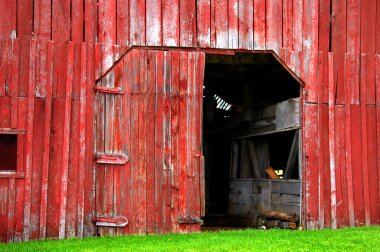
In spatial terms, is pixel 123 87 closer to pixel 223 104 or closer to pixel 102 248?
pixel 102 248

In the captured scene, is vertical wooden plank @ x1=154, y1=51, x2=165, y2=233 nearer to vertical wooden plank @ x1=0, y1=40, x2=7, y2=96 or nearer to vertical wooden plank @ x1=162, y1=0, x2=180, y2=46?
vertical wooden plank @ x1=162, y1=0, x2=180, y2=46

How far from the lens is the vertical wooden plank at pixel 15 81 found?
11898mm

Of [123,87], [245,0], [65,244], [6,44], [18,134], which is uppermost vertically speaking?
[245,0]

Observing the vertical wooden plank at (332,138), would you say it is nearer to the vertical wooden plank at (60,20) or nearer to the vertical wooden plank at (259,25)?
the vertical wooden plank at (259,25)

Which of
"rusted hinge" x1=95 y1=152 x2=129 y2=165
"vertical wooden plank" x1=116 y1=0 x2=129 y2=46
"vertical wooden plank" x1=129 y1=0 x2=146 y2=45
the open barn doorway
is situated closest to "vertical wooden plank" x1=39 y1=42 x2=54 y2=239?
"rusted hinge" x1=95 y1=152 x2=129 y2=165

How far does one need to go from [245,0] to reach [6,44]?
490cm

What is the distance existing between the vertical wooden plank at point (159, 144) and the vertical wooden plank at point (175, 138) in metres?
0.20

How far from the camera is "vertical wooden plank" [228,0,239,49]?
1305 centimetres

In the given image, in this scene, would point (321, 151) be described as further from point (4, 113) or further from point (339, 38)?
point (4, 113)

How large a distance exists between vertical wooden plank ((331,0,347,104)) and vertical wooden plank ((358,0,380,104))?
0.43m

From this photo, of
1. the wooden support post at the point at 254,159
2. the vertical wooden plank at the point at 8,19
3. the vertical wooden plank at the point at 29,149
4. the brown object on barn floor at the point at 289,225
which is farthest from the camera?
the wooden support post at the point at 254,159

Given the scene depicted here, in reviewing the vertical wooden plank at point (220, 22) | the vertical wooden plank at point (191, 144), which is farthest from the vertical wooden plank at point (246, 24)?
the vertical wooden plank at point (191, 144)

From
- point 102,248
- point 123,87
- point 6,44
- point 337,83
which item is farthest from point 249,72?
point 102,248

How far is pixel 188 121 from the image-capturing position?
12.7 meters
